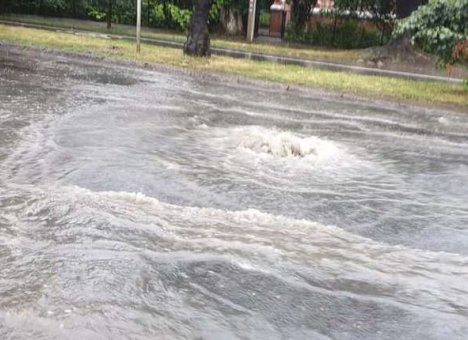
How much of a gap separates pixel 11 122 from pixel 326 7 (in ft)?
86.5

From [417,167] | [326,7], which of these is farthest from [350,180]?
[326,7]

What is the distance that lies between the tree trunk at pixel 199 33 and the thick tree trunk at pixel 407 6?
874 cm

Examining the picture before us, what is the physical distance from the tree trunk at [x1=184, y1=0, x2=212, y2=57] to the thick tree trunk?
28.7 feet

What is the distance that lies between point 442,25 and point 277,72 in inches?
169

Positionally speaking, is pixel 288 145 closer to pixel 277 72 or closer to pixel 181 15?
pixel 277 72

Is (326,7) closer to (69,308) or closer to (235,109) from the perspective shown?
(235,109)

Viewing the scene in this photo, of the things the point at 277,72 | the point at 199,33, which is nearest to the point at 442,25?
the point at 277,72

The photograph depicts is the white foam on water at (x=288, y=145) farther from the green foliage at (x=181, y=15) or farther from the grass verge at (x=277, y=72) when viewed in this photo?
the green foliage at (x=181, y=15)

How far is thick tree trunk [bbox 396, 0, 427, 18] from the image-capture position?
78.6ft

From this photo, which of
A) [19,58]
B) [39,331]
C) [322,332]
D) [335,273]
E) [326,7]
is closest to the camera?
[39,331]

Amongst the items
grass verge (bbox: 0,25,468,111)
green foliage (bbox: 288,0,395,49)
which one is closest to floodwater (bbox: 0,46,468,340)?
grass verge (bbox: 0,25,468,111)

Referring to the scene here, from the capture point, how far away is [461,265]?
5477 mm

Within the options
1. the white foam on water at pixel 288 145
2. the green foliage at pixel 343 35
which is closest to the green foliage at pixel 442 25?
the white foam on water at pixel 288 145

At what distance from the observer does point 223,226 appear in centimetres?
591
